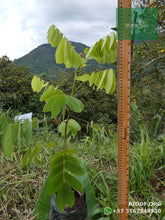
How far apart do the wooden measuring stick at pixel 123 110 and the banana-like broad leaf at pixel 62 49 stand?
212mm

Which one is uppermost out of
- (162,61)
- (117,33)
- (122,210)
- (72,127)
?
(162,61)

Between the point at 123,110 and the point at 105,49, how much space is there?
29cm

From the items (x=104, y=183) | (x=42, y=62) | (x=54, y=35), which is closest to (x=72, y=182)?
(x=104, y=183)

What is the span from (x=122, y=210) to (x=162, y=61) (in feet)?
8.67

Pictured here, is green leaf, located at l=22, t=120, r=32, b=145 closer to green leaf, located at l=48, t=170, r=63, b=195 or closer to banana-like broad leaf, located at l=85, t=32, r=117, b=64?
green leaf, located at l=48, t=170, r=63, b=195

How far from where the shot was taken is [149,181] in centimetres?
149

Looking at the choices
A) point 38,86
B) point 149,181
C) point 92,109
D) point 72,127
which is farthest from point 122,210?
point 92,109

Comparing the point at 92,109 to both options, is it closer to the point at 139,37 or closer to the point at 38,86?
the point at 139,37

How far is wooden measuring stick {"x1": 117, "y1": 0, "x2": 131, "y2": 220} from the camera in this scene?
76 cm

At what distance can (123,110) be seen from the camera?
2.67 ft

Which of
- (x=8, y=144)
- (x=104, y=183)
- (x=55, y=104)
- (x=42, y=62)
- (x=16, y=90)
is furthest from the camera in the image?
(x=42, y=62)

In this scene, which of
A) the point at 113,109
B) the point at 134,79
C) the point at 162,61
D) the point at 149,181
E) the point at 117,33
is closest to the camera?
the point at 117,33

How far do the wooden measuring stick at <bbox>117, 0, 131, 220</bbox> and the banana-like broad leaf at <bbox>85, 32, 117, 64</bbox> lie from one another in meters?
0.04

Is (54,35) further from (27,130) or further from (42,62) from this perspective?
(42,62)
